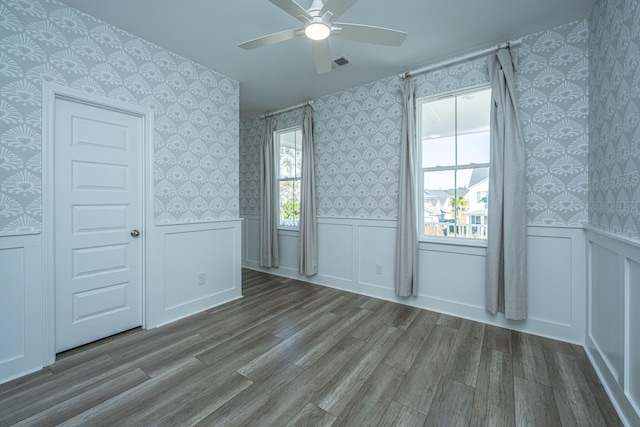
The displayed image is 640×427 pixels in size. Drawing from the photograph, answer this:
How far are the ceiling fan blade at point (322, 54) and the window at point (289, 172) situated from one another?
2.00 metres

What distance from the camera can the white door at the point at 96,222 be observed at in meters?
2.06

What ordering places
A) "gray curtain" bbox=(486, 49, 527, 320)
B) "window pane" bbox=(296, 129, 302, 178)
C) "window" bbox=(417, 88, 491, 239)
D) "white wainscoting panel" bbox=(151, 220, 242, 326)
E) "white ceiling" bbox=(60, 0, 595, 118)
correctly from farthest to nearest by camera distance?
"window pane" bbox=(296, 129, 302, 178)
"window" bbox=(417, 88, 491, 239)
"white wainscoting panel" bbox=(151, 220, 242, 326)
"gray curtain" bbox=(486, 49, 527, 320)
"white ceiling" bbox=(60, 0, 595, 118)

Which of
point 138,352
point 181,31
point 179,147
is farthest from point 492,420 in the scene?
point 181,31

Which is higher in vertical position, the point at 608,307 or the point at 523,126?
the point at 523,126

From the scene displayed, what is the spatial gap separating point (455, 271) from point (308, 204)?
2.02m

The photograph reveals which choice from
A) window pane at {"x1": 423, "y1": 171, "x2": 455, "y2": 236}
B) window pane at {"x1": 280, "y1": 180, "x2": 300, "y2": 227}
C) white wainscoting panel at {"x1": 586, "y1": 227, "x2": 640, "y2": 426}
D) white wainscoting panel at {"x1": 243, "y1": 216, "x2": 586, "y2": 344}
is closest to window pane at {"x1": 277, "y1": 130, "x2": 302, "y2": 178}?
window pane at {"x1": 280, "y1": 180, "x2": 300, "y2": 227}

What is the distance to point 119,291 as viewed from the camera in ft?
7.81

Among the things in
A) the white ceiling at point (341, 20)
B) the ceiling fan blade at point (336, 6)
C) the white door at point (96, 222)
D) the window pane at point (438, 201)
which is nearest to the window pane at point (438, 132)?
the window pane at point (438, 201)

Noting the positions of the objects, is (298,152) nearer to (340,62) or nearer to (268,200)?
(268,200)

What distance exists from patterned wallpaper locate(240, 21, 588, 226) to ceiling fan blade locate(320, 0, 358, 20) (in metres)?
1.75

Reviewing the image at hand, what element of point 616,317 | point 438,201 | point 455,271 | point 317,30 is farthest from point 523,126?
point 317,30

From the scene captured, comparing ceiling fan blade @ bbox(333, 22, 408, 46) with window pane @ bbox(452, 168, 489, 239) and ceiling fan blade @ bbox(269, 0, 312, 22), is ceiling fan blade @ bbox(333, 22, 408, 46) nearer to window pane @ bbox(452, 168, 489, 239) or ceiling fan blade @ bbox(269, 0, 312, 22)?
ceiling fan blade @ bbox(269, 0, 312, 22)

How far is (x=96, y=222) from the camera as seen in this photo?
7.34ft

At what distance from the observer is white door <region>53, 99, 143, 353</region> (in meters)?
2.06
